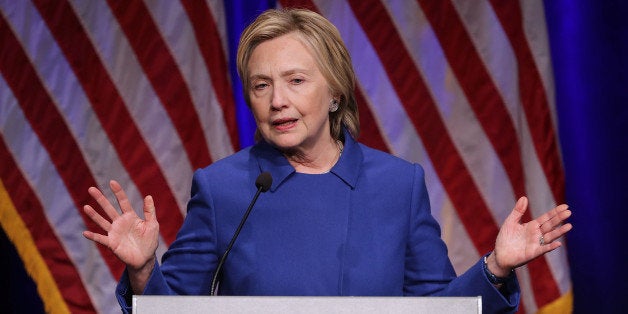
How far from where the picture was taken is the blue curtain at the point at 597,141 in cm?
296

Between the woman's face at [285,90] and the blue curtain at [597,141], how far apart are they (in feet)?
4.68

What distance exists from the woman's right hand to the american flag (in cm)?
144

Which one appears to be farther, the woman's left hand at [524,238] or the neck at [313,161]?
the neck at [313,161]

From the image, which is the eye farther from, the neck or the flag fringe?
the flag fringe

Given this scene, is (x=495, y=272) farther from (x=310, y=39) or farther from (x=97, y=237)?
(x=97, y=237)

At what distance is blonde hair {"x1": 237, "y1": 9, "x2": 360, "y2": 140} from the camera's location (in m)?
1.85

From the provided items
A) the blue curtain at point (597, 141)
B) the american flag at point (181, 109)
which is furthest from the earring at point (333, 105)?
the blue curtain at point (597, 141)

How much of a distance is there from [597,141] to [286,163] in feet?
4.84

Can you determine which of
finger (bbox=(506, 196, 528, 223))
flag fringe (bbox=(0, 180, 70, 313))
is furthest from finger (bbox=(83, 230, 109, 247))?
flag fringe (bbox=(0, 180, 70, 313))

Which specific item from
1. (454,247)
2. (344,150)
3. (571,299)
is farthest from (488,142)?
(344,150)

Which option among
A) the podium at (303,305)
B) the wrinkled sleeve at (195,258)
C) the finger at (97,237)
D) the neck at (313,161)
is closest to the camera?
the podium at (303,305)

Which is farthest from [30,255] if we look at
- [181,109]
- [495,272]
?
[495,272]

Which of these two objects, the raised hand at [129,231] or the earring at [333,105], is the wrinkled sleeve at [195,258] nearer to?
the raised hand at [129,231]

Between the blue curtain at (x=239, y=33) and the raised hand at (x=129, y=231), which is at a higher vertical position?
the blue curtain at (x=239, y=33)
